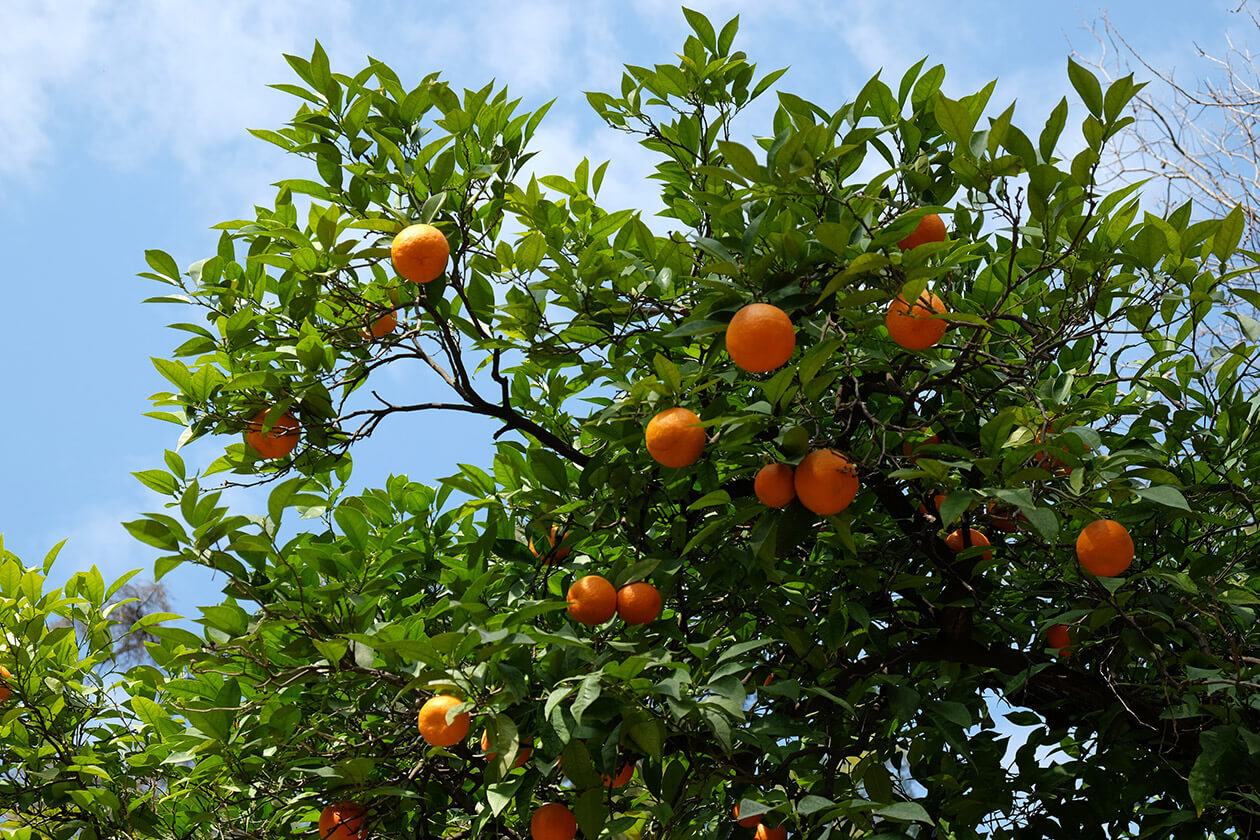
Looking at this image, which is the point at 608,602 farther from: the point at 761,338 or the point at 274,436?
the point at 274,436

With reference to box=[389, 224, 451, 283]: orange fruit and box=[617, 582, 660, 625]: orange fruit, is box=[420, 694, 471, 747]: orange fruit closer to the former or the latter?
box=[617, 582, 660, 625]: orange fruit

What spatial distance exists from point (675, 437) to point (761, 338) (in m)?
0.25

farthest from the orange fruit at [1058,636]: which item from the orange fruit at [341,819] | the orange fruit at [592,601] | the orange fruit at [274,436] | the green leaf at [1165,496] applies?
the orange fruit at [274,436]

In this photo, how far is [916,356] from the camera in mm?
2100

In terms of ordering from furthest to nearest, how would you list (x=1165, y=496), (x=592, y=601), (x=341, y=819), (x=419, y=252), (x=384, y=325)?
(x=384, y=325)
(x=341, y=819)
(x=419, y=252)
(x=592, y=601)
(x=1165, y=496)

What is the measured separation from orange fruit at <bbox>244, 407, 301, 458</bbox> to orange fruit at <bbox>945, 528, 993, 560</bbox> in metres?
1.55

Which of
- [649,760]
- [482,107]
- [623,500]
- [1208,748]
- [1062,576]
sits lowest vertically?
[1208,748]

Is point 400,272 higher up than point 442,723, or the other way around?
point 400,272

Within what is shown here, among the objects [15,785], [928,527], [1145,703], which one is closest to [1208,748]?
[1145,703]

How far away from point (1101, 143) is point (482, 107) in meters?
1.33

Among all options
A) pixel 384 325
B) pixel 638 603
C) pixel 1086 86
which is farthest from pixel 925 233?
pixel 384 325

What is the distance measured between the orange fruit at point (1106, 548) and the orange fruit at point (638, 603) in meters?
0.81

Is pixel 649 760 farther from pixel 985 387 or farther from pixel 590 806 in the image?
pixel 985 387

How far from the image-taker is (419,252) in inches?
86.9
